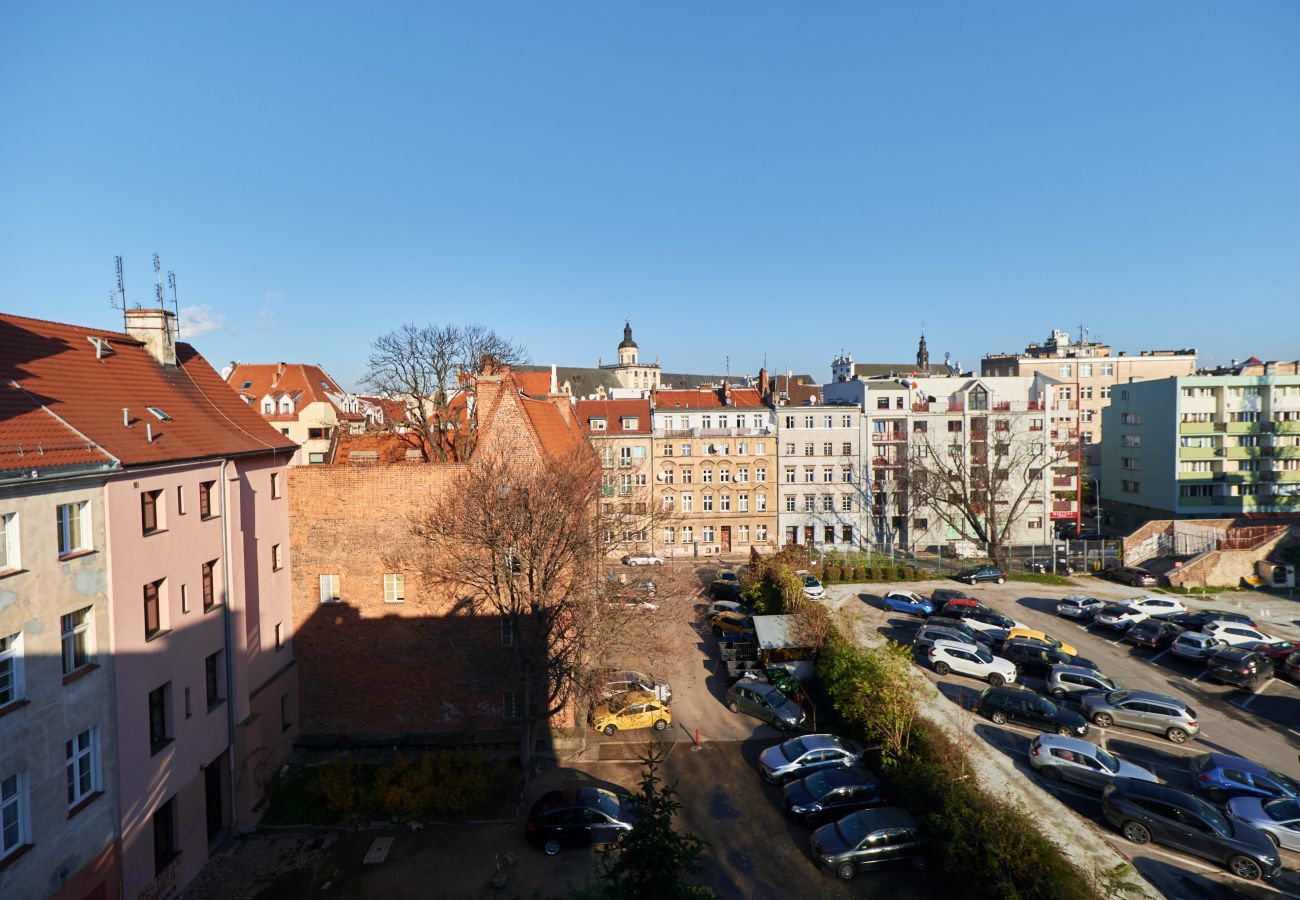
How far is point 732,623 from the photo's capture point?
3738cm

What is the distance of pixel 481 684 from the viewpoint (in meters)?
26.4

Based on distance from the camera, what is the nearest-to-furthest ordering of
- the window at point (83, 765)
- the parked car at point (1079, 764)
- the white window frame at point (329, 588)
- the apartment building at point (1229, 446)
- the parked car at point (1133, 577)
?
Result: the window at point (83, 765) < the parked car at point (1079, 764) < the white window frame at point (329, 588) < the parked car at point (1133, 577) < the apartment building at point (1229, 446)

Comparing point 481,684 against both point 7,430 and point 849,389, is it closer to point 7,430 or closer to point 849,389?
point 7,430

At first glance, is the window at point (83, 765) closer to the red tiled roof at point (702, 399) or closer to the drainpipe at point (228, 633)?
the drainpipe at point (228, 633)

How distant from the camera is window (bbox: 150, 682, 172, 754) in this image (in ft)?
58.4

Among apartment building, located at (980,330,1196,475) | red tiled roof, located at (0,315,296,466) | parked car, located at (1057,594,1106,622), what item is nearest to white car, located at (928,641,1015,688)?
parked car, located at (1057,594,1106,622)

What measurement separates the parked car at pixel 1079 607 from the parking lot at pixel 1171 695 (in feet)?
1.52

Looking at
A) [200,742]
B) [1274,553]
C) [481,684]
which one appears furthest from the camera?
[1274,553]

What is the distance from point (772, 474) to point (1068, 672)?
1245 inches

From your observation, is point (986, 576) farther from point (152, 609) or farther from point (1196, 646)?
point (152, 609)

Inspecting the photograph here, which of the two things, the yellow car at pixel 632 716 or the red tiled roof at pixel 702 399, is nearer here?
the yellow car at pixel 632 716

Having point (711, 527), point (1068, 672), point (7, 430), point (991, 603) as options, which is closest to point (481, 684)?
point (7, 430)

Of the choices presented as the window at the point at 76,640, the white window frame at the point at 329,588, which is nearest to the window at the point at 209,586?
the window at the point at 76,640

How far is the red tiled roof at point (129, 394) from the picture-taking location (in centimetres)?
1727
